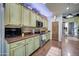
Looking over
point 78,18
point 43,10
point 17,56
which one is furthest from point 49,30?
point 17,56

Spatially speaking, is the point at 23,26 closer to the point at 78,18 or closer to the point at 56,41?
the point at 56,41

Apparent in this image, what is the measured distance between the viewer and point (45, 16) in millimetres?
2332

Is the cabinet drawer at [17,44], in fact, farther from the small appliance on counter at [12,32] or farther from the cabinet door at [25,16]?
the cabinet door at [25,16]

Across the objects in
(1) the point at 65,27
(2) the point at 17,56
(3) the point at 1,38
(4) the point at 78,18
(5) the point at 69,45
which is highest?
(4) the point at 78,18

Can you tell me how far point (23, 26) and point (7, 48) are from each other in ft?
3.45

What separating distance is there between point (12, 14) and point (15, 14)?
0.24 ft

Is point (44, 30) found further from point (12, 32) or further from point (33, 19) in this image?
point (12, 32)

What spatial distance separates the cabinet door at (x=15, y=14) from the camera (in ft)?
7.52

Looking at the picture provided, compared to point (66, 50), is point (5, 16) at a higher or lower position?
higher

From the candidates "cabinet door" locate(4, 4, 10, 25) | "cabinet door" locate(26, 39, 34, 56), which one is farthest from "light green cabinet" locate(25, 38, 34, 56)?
"cabinet door" locate(4, 4, 10, 25)

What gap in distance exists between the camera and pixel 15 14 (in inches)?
93.1

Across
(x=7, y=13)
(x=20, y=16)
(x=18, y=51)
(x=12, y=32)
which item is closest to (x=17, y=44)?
(x=18, y=51)

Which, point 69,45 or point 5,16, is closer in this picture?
point 5,16

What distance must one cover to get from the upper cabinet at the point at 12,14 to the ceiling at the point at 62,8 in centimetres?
64
